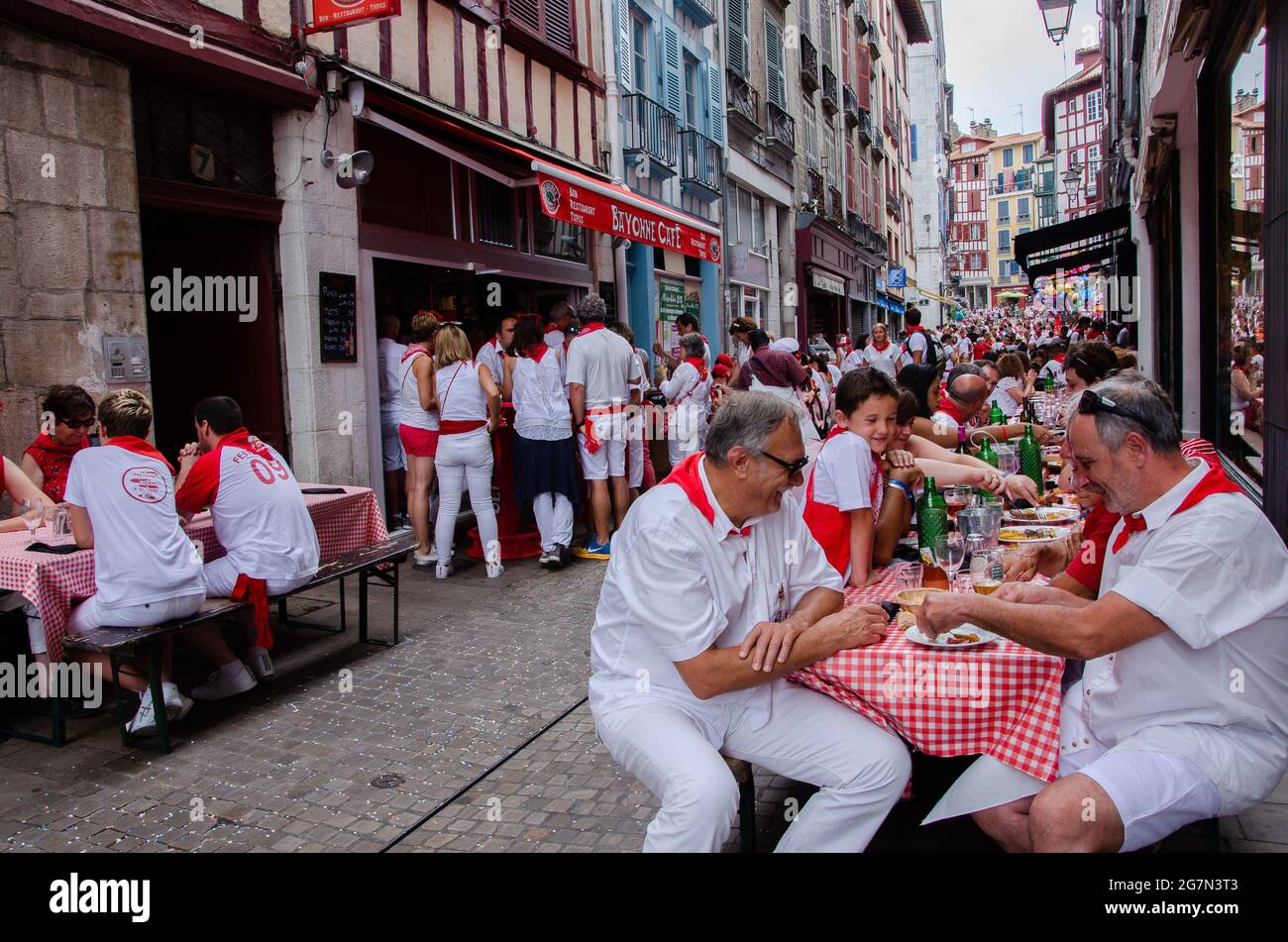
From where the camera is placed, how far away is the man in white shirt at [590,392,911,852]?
2604 mm

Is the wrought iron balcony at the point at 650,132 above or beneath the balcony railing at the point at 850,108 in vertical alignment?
beneath

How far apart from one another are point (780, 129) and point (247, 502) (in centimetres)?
1937

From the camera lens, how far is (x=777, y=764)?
281 centimetres

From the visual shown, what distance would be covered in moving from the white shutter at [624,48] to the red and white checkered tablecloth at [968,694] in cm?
1261

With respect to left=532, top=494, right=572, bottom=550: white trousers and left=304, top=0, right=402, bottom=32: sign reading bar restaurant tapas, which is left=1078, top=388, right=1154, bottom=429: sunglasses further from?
left=304, top=0, right=402, bottom=32: sign reading bar restaurant tapas

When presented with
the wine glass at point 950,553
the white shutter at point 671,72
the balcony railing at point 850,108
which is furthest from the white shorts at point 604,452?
the balcony railing at point 850,108

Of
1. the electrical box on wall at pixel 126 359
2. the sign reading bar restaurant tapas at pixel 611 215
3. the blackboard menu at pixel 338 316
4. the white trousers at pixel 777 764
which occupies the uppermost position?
the sign reading bar restaurant tapas at pixel 611 215

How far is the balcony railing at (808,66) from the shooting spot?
24.3m

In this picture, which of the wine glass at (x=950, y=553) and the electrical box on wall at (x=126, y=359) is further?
the electrical box on wall at (x=126, y=359)

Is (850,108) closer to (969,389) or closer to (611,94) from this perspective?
(611,94)

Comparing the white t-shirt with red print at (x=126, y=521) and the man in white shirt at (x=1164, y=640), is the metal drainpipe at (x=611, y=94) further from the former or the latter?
the man in white shirt at (x=1164, y=640)

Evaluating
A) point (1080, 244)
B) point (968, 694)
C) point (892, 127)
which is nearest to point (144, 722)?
point (968, 694)

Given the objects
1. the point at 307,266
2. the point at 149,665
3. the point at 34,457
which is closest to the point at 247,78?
the point at 307,266

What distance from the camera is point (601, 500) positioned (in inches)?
339
